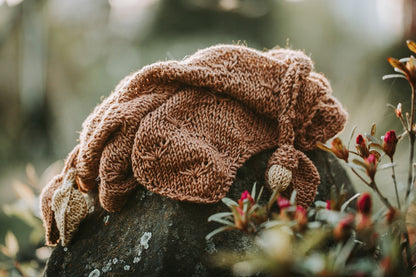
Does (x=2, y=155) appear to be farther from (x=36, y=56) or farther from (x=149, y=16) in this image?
(x=149, y=16)

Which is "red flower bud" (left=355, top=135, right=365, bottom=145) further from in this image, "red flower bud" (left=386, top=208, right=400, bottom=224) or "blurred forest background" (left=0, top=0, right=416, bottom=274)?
"blurred forest background" (left=0, top=0, right=416, bottom=274)

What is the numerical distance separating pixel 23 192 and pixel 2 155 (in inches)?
92.0

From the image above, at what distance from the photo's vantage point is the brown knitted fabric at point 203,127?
804 millimetres

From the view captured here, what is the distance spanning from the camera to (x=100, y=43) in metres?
3.76

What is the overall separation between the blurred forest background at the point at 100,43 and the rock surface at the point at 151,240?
2227 millimetres

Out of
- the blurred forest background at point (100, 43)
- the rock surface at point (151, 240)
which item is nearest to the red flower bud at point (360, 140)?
the rock surface at point (151, 240)

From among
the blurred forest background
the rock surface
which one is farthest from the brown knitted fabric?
the blurred forest background

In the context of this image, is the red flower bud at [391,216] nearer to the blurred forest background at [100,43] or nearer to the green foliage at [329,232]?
the green foliage at [329,232]

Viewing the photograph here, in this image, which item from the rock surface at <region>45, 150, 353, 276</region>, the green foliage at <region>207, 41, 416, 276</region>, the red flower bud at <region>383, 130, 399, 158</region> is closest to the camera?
the green foliage at <region>207, 41, 416, 276</region>

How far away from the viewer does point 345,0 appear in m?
3.13

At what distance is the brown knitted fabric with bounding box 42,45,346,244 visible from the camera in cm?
80

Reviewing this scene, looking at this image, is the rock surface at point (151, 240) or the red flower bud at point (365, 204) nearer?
the red flower bud at point (365, 204)

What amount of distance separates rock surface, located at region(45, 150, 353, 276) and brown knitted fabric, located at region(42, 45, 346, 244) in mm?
56

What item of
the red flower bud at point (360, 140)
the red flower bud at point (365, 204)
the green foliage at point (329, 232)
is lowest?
the green foliage at point (329, 232)
